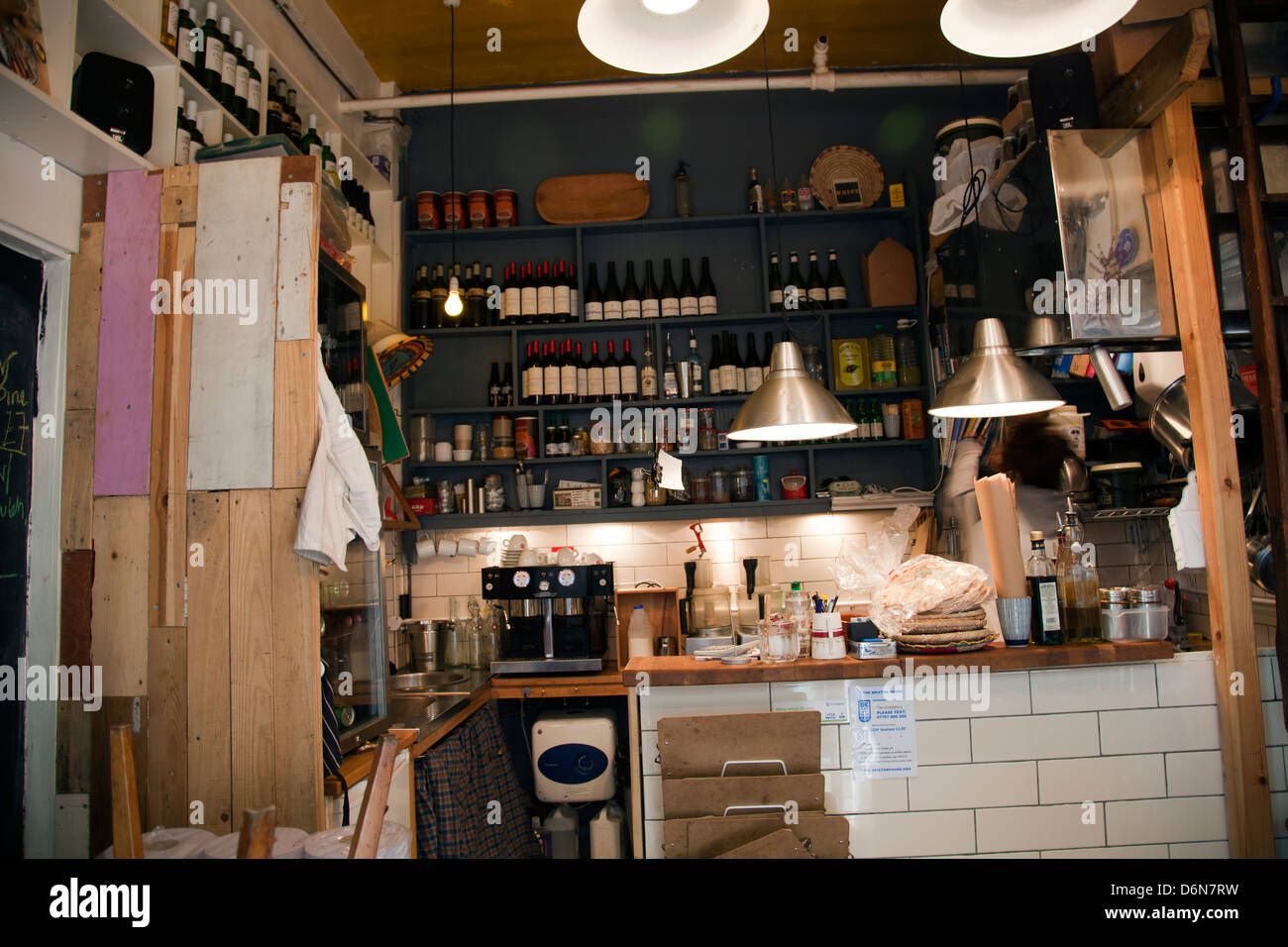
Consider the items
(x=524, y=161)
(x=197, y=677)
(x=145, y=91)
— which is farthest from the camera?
(x=524, y=161)

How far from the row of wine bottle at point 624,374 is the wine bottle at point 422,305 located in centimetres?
53

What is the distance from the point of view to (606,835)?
3.70 metres

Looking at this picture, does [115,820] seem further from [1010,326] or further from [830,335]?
[830,335]

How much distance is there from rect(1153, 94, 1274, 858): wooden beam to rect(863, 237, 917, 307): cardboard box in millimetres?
1753

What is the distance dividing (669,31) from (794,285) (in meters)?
2.91

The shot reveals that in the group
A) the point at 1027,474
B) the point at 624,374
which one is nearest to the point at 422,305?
the point at 624,374

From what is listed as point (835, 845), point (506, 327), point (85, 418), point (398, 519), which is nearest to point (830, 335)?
point (506, 327)

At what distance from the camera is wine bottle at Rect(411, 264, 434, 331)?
450 cm

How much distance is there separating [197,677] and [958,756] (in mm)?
2058

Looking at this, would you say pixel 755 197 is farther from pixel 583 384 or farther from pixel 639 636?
pixel 639 636

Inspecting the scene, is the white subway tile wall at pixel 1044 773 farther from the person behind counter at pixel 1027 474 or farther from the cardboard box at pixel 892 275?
the cardboard box at pixel 892 275

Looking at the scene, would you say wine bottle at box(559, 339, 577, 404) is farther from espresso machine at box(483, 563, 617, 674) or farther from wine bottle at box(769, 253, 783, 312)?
Answer: wine bottle at box(769, 253, 783, 312)
